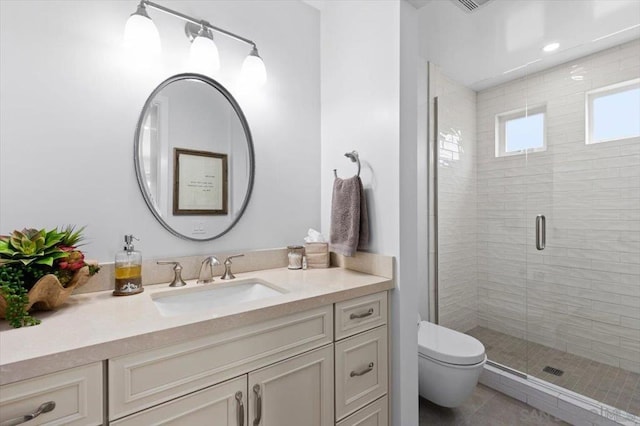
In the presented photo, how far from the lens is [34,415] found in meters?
0.64

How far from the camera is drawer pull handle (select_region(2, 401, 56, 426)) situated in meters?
0.62

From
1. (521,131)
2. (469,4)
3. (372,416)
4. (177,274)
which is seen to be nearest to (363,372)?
(372,416)

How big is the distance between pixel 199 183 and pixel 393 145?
3.12 ft

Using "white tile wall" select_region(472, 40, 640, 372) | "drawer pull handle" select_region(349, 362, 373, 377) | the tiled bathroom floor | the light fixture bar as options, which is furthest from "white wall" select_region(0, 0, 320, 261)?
"white tile wall" select_region(472, 40, 640, 372)

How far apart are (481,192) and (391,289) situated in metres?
1.89

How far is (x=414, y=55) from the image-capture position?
144 centimetres

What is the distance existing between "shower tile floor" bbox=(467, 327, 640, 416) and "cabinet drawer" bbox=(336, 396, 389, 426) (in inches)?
55.3

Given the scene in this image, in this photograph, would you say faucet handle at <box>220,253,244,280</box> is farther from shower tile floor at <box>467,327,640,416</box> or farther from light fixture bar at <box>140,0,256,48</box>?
shower tile floor at <box>467,327,640,416</box>

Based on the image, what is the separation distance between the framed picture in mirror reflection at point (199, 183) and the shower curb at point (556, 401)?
7.18 ft

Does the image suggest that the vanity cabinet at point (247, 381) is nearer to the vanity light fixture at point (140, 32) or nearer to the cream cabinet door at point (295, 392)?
the cream cabinet door at point (295, 392)

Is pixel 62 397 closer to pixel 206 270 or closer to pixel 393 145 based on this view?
pixel 206 270

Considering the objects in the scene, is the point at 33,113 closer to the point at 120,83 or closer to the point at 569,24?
the point at 120,83

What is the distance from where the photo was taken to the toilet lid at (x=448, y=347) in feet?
5.45

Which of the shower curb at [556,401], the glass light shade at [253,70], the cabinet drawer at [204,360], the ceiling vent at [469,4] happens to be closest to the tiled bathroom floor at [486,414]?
the shower curb at [556,401]
